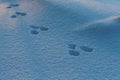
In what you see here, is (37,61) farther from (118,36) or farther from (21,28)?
(118,36)

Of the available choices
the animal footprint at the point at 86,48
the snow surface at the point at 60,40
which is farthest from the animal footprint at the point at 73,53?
the animal footprint at the point at 86,48

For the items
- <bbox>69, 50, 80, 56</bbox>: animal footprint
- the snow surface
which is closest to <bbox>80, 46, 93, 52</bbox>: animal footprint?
the snow surface

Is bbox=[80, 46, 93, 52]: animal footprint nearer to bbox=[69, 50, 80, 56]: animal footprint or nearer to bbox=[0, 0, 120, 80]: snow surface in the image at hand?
bbox=[0, 0, 120, 80]: snow surface

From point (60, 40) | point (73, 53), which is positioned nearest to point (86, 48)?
point (73, 53)

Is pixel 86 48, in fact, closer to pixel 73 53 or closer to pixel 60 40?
pixel 73 53

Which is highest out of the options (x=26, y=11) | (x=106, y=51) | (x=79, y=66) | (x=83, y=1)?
(x=83, y=1)

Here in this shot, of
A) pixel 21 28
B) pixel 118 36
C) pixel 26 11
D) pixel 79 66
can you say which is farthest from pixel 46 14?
pixel 79 66

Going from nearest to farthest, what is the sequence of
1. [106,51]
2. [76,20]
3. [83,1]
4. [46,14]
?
[106,51]
[76,20]
[46,14]
[83,1]

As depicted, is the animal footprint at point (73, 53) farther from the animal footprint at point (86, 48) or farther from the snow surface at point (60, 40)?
the animal footprint at point (86, 48)
